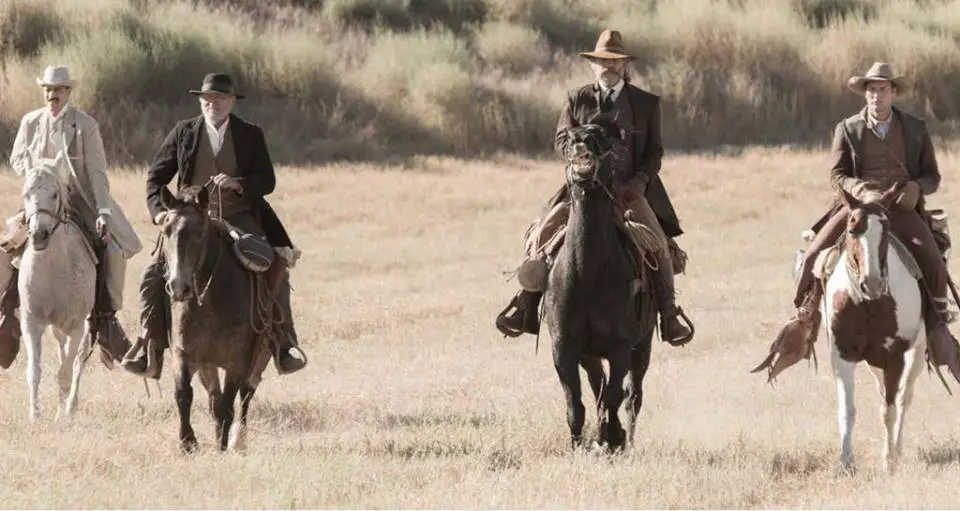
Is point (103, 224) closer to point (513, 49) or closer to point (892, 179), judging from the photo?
point (892, 179)

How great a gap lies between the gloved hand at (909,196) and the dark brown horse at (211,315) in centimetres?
389

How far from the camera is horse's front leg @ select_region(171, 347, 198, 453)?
34.3 ft

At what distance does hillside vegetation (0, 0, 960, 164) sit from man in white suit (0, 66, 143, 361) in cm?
1488

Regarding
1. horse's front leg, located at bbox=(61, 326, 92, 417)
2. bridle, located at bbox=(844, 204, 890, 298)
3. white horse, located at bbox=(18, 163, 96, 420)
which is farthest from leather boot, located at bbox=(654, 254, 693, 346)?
horse's front leg, located at bbox=(61, 326, 92, 417)

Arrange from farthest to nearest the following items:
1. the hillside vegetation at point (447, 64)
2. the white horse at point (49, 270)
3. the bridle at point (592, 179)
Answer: the hillside vegetation at point (447, 64)
the white horse at point (49, 270)
the bridle at point (592, 179)

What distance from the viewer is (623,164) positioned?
11055 millimetres

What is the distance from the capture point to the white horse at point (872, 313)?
33.1ft

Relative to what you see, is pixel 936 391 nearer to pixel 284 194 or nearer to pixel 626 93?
pixel 626 93

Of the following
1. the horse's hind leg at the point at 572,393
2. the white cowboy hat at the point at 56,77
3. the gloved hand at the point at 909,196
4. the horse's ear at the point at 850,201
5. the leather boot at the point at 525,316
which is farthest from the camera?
the white cowboy hat at the point at 56,77

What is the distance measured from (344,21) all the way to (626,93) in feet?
80.0

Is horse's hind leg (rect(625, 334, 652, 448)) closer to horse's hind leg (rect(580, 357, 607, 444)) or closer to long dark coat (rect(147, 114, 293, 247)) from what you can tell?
horse's hind leg (rect(580, 357, 607, 444))

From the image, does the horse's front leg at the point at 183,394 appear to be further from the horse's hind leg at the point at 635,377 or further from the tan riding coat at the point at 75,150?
the horse's hind leg at the point at 635,377

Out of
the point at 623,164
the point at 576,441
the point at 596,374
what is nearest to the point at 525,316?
the point at 596,374

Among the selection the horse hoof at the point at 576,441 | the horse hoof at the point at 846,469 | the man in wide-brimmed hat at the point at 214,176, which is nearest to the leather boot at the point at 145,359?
the man in wide-brimmed hat at the point at 214,176
